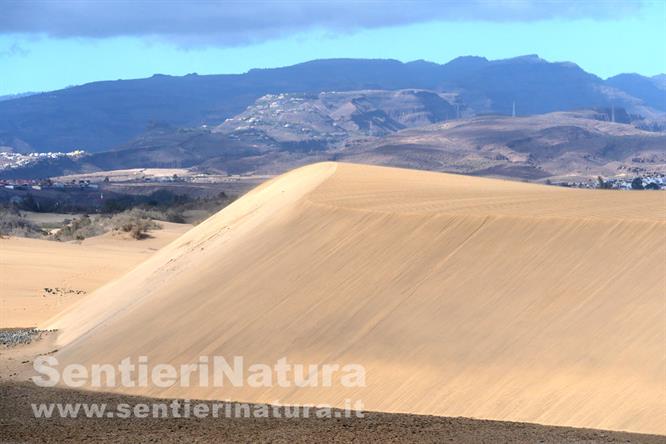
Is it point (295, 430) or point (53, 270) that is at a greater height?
point (295, 430)

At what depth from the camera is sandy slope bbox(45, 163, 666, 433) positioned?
15633 millimetres

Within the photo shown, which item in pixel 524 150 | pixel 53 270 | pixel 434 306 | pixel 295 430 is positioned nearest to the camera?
pixel 295 430

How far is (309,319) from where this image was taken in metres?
18.0

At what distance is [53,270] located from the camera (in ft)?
106

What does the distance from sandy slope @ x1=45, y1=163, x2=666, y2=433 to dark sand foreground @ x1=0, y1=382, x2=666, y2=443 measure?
561 mm

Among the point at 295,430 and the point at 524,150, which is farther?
the point at 524,150

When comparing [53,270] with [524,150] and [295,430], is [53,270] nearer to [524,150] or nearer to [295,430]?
[295,430]

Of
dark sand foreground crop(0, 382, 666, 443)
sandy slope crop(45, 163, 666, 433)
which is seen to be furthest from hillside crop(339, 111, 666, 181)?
dark sand foreground crop(0, 382, 666, 443)

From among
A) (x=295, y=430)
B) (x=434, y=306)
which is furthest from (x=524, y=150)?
(x=295, y=430)

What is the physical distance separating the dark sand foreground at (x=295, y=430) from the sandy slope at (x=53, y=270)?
9.74m

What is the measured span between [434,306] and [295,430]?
12.7ft

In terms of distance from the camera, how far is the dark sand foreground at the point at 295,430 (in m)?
13.8

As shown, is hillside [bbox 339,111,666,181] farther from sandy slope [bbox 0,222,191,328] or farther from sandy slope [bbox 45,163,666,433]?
sandy slope [bbox 45,163,666,433]

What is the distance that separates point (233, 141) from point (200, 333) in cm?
14692
